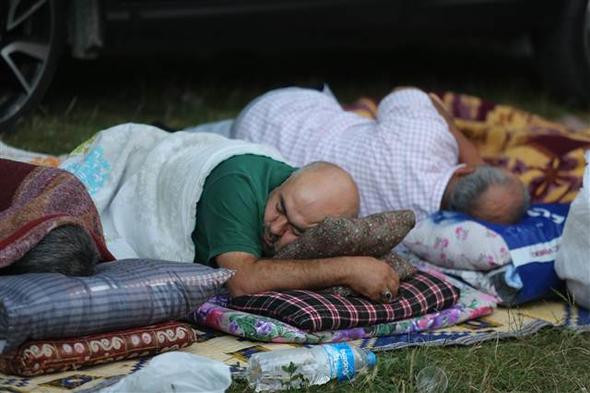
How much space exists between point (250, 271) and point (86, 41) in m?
2.36

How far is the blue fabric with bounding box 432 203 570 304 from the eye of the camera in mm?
4504

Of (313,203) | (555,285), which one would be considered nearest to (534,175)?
(555,285)

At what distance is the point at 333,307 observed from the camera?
154 inches

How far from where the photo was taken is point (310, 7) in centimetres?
654

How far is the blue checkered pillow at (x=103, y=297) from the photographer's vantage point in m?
3.32

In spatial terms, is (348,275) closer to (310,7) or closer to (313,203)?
(313,203)

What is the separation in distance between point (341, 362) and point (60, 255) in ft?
2.83

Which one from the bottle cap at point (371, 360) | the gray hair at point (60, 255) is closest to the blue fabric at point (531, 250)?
the bottle cap at point (371, 360)

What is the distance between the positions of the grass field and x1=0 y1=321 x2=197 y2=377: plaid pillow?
0.33 m

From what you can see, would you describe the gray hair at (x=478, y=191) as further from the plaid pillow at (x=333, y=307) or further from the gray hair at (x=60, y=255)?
the gray hair at (x=60, y=255)

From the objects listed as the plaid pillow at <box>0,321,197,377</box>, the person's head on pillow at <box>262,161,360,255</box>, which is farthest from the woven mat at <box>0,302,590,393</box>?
the person's head on pillow at <box>262,161,360,255</box>

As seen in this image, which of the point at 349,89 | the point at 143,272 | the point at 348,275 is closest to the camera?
the point at 143,272

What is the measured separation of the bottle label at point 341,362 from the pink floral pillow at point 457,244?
1156 millimetres

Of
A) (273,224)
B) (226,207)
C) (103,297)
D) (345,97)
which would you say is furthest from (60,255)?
(345,97)
